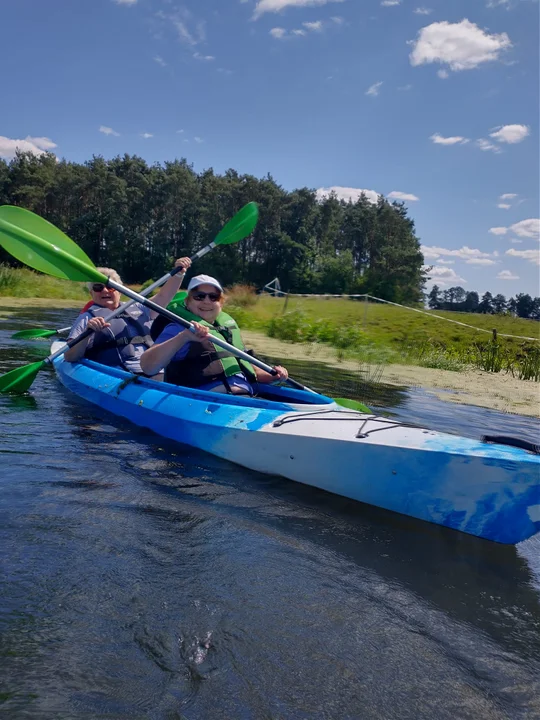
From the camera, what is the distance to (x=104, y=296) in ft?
17.2

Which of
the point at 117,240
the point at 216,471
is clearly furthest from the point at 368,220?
the point at 216,471

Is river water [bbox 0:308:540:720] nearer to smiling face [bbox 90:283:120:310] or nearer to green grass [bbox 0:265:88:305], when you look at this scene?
smiling face [bbox 90:283:120:310]

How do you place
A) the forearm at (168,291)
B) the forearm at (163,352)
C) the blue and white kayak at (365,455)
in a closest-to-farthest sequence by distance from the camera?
the blue and white kayak at (365,455), the forearm at (163,352), the forearm at (168,291)

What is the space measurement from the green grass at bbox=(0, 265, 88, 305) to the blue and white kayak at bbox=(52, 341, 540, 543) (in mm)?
15470

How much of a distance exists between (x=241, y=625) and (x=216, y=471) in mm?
1579

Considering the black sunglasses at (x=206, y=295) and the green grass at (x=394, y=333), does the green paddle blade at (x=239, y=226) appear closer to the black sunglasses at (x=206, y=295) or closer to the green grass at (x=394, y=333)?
the black sunglasses at (x=206, y=295)

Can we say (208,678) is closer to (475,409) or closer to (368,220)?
(475,409)

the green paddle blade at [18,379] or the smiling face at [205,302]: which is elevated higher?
the smiling face at [205,302]

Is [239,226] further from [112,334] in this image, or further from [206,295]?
[206,295]

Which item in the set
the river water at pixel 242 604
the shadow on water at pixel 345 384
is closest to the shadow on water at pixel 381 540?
the river water at pixel 242 604

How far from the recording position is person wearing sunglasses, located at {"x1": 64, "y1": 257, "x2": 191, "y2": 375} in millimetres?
5215

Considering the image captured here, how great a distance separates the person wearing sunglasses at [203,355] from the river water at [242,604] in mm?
820

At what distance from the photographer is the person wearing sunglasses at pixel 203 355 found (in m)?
3.96

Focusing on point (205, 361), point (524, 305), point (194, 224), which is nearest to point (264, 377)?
point (205, 361)
